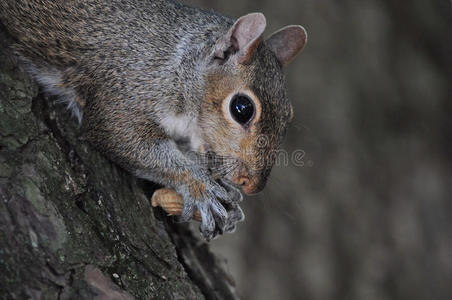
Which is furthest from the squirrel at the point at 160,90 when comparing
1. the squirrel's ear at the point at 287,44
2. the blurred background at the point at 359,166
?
the blurred background at the point at 359,166

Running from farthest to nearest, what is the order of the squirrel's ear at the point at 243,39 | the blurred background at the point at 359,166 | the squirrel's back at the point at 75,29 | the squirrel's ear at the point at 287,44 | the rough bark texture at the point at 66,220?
1. the blurred background at the point at 359,166
2. the squirrel's ear at the point at 287,44
3. the squirrel's back at the point at 75,29
4. the squirrel's ear at the point at 243,39
5. the rough bark texture at the point at 66,220

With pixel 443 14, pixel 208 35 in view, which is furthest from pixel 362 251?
pixel 208 35

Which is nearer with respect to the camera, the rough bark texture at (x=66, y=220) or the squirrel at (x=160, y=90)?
the rough bark texture at (x=66, y=220)

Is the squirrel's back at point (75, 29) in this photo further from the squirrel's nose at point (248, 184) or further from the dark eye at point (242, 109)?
the squirrel's nose at point (248, 184)

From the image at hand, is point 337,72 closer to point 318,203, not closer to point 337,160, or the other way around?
point 337,160

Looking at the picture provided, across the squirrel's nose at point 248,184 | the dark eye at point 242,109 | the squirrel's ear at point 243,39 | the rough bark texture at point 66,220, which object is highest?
the squirrel's ear at point 243,39

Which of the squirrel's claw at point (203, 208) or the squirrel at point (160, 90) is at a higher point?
the squirrel at point (160, 90)

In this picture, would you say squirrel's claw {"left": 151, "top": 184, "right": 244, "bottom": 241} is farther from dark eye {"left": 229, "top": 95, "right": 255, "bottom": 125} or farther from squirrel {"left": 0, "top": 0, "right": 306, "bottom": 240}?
dark eye {"left": 229, "top": 95, "right": 255, "bottom": 125}
